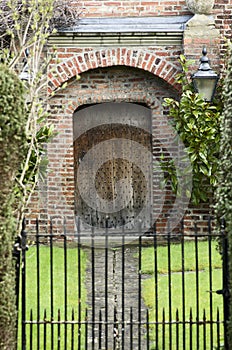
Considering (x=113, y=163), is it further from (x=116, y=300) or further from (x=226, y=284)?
(x=226, y=284)

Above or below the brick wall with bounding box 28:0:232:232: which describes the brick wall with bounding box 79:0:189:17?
above

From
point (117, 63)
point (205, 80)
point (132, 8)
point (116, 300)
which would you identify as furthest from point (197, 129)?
point (116, 300)

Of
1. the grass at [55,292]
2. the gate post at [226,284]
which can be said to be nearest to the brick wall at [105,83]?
the grass at [55,292]

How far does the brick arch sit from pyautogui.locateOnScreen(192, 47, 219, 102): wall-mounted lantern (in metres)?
0.55

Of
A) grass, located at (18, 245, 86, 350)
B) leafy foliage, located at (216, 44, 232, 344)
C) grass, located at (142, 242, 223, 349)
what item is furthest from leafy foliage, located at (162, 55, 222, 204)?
leafy foliage, located at (216, 44, 232, 344)

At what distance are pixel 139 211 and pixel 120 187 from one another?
1.55 ft

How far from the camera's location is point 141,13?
38.3 ft

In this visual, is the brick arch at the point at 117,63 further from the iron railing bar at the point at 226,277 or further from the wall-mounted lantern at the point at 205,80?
the iron railing bar at the point at 226,277

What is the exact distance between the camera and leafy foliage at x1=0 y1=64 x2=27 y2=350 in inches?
208

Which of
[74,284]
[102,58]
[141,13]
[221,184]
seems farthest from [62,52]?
[221,184]

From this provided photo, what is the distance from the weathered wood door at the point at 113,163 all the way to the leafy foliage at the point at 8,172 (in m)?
6.76

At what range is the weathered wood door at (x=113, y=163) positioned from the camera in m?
12.2

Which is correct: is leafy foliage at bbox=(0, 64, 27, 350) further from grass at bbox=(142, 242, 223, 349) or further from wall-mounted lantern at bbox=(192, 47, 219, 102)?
wall-mounted lantern at bbox=(192, 47, 219, 102)

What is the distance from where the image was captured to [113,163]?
12.3 metres
